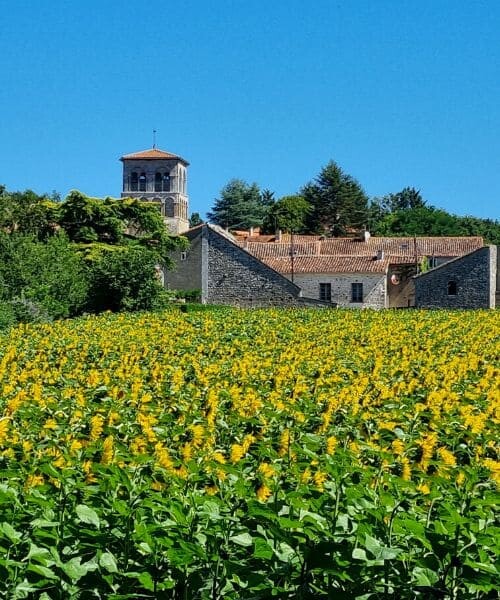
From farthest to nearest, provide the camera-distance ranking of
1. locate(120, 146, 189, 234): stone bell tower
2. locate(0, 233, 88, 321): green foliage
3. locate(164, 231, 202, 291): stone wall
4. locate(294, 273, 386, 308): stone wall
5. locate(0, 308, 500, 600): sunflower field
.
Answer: locate(120, 146, 189, 234): stone bell tower → locate(294, 273, 386, 308): stone wall → locate(164, 231, 202, 291): stone wall → locate(0, 233, 88, 321): green foliage → locate(0, 308, 500, 600): sunflower field

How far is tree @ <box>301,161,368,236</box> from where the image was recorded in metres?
85.3

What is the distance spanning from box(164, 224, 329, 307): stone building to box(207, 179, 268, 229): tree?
41355 millimetres

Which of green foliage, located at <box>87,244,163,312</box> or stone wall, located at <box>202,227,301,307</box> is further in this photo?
stone wall, located at <box>202,227,301,307</box>

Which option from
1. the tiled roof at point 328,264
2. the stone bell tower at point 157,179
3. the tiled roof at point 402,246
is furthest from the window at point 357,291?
the stone bell tower at point 157,179

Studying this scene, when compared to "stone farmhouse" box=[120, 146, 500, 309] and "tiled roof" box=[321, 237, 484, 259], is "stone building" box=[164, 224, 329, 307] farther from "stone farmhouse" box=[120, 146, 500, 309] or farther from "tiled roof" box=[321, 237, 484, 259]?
"tiled roof" box=[321, 237, 484, 259]

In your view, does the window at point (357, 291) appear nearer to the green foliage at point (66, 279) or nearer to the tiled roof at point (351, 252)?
the tiled roof at point (351, 252)

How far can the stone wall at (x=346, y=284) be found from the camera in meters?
54.1

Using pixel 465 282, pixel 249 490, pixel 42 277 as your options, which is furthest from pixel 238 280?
pixel 249 490

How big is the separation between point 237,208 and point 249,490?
8700 cm

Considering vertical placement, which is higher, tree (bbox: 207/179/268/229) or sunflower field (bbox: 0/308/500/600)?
tree (bbox: 207/179/268/229)

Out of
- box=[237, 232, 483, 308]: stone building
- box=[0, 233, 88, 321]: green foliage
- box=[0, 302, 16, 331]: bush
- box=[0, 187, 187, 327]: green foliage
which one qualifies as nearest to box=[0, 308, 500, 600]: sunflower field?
box=[0, 302, 16, 331]: bush


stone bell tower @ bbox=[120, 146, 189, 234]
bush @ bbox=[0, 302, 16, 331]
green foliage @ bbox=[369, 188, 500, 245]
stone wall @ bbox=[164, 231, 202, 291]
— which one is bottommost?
bush @ bbox=[0, 302, 16, 331]

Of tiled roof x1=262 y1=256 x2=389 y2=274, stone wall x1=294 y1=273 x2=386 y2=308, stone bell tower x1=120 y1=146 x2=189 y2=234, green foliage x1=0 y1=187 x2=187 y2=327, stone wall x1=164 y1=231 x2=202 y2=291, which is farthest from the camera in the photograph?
stone bell tower x1=120 y1=146 x2=189 y2=234

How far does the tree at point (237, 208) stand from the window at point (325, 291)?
3546cm
